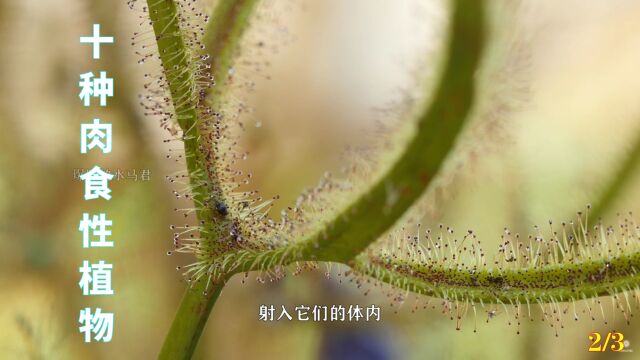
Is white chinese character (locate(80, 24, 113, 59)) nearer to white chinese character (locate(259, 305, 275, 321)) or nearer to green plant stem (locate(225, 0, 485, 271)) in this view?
white chinese character (locate(259, 305, 275, 321))

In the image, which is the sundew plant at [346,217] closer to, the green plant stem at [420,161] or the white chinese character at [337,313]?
the green plant stem at [420,161]

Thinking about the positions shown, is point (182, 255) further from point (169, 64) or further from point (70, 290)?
point (169, 64)

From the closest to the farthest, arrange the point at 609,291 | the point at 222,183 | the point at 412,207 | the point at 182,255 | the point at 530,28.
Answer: the point at 530,28 < the point at 412,207 < the point at 609,291 < the point at 222,183 < the point at 182,255

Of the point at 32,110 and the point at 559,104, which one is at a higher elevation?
the point at 32,110

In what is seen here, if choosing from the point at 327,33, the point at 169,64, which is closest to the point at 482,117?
the point at 169,64

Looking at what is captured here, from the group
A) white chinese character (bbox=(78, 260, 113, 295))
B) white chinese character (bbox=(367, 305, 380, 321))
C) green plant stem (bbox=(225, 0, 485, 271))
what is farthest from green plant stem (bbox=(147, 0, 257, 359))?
white chinese character (bbox=(367, 305, 380, 321))

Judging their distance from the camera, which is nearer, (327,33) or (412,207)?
(412,207)

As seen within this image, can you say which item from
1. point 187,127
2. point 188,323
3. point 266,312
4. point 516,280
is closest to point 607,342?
point 266,312
